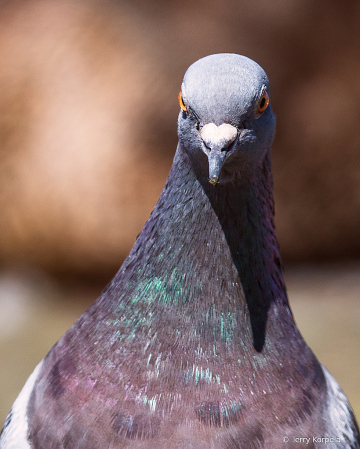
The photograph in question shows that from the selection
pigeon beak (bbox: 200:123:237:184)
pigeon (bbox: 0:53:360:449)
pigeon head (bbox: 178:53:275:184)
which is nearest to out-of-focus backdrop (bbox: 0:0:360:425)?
pigeon (bbox: 0:53:360:449)

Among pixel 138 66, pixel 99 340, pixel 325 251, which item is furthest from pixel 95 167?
pixel 99 340

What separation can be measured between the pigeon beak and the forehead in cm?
4

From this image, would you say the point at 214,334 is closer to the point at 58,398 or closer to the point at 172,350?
the point at 172,350

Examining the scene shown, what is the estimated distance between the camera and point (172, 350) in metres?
1.85

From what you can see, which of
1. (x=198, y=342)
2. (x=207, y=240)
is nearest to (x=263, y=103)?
(x=207, y=240)

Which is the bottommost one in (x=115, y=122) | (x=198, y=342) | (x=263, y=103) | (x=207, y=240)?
(x=198, y=342)

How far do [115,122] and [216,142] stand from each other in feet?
11.5

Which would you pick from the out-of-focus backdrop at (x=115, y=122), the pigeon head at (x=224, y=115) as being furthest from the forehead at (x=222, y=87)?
the out-of-focus backdrop at (x=115, y=122)

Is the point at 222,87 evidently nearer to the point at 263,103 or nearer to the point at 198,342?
the point at 263,103

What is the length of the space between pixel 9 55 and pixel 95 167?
1446mm

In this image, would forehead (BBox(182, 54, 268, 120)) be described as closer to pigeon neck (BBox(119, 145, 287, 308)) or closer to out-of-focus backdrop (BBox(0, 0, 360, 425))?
pigeon neck (BBox(119, 145, 287, 308))

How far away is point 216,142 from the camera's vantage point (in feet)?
5.06

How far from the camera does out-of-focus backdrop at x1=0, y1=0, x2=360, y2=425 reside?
4.90m

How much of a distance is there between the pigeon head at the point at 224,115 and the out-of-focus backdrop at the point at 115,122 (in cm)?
318
